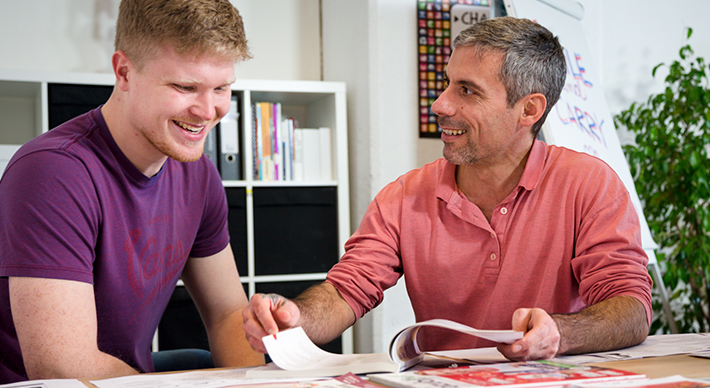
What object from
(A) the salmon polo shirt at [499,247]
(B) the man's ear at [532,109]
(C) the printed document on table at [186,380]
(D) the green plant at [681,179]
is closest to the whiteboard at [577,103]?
(D) the green plant at [681,179]

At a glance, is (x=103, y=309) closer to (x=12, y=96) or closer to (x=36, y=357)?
(x=36, y=357)

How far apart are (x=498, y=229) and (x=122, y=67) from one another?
81cm

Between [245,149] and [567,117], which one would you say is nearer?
[567,117]

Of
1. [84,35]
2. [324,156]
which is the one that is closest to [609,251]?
[324,156]

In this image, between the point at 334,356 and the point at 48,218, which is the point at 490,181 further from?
the point at 48,218

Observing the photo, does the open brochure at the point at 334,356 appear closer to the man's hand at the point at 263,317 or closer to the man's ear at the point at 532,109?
the man's hand at the point at 263,317

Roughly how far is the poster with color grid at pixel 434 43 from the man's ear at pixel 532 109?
4.06 feet

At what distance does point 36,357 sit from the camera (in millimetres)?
946

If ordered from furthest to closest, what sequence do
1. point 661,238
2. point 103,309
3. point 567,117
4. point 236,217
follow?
point 661,238 → point 236,217 → point 567,117 → point 103,309

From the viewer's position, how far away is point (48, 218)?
0.98 m

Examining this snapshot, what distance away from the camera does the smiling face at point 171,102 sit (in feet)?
Result: 3.51

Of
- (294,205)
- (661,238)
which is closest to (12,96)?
(294,205)

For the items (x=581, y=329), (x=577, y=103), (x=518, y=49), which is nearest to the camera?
(x=581, y=329)

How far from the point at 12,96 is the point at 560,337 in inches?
96.7
